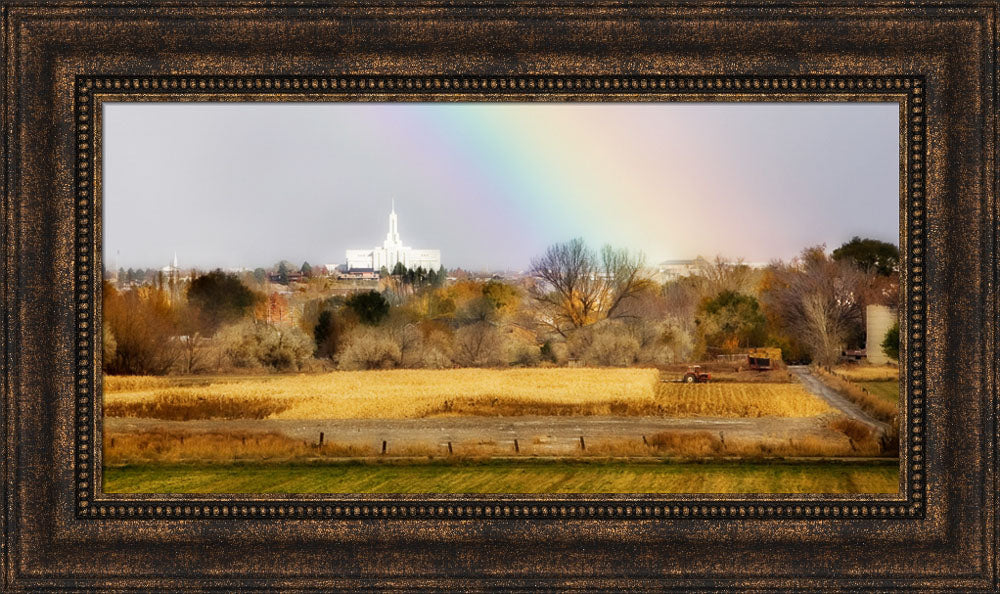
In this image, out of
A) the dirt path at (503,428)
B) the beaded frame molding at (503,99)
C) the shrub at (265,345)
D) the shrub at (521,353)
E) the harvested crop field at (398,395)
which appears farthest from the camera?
the shrub at (521,353)

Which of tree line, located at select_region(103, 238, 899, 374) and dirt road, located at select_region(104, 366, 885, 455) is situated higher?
tree line, located at select_region(103, 238, 899, 374)

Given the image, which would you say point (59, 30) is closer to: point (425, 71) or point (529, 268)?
point (425, 71)

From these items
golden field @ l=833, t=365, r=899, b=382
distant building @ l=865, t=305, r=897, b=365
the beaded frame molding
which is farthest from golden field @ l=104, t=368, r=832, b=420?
the beaded frame molding

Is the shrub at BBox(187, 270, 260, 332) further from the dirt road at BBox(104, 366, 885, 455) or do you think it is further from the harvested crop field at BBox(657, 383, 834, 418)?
the harvested crop field at BBox(657, 383, 834, 418)

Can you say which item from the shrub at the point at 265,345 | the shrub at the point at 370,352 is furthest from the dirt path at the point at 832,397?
the shrub at the point at 265,345

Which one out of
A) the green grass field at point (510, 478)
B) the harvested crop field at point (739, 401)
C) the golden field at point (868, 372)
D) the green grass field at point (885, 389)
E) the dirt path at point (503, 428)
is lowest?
the green grass field at point (510, 478)

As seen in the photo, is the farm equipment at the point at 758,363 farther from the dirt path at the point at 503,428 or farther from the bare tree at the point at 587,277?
the bare tree at the point at 587,277
